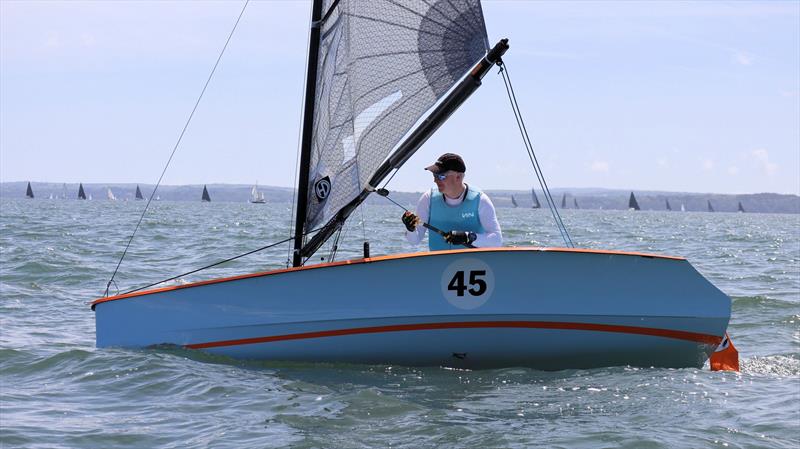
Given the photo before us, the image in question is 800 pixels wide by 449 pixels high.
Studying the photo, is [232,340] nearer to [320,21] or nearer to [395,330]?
[395,330]

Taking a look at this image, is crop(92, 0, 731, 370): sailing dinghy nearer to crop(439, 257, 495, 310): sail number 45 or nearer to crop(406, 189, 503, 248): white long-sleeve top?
crop(439, 257, 495, 310): sail number 45

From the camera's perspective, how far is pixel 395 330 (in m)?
7.13

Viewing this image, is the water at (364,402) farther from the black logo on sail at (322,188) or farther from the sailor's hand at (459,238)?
the black logo on sail at (322,188)

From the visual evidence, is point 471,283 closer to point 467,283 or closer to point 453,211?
point 467,283

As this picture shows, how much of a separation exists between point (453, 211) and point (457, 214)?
0.14ft

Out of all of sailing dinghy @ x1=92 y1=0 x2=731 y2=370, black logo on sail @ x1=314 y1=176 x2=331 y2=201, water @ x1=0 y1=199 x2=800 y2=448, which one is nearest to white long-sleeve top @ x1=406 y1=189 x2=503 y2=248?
sailing dinghy @ x1=92 y1=0 x2=731 y2=370

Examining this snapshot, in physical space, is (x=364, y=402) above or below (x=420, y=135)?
below

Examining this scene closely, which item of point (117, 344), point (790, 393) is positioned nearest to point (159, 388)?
point (117, 344)

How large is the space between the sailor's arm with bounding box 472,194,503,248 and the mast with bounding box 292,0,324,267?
148 cm

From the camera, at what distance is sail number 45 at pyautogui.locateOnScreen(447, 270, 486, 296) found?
6.80 metres

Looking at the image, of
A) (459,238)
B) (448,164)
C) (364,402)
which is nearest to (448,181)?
(448,164)

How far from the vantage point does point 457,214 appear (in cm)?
779

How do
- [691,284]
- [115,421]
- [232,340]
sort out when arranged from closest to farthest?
[115,421] < [691,284] < [232,340]

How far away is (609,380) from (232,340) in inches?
112
